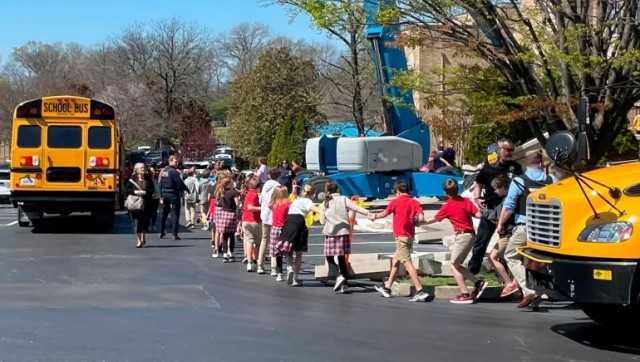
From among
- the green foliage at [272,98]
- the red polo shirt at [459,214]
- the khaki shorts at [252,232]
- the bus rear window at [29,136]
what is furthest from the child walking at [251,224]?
the green foliage at [272,98]

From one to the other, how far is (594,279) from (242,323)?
3.82m

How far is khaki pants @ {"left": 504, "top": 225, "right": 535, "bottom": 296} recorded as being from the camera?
1125 centimetres

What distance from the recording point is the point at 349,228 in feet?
43.3

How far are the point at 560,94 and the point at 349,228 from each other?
135 inches

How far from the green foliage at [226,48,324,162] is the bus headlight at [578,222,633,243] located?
36.6 meters

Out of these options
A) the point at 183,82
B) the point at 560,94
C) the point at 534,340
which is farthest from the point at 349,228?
the point at 183,82

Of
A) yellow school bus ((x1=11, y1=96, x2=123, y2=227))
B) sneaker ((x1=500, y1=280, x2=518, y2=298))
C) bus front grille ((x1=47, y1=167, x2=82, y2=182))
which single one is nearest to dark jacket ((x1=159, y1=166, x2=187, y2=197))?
yellow school bus ((x1=11, y1=96, x2=123, y2=227))

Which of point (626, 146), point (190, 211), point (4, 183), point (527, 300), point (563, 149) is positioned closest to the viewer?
point (563, 149)

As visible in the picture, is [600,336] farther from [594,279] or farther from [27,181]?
[27,181]

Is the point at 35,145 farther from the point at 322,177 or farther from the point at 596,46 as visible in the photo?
the point at 596,46

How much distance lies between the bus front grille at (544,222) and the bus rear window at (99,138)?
14.6 m

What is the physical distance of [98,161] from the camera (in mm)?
21953

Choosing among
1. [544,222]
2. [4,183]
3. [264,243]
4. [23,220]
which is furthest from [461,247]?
[4,183]

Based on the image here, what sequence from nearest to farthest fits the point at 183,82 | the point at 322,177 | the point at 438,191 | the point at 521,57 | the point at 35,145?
the point at 521,57 < the point at 35,145 < the point at 438,191 < the point at 322,177 < the point at 183,82
